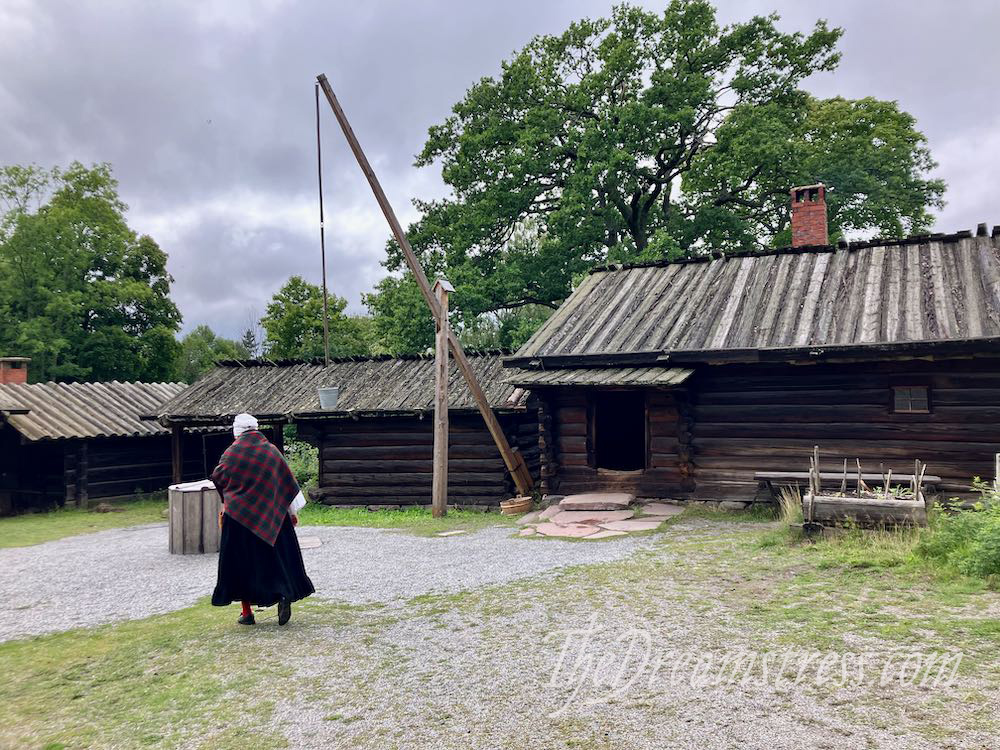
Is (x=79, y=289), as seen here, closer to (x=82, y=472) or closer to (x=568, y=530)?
(x=82, y=472)

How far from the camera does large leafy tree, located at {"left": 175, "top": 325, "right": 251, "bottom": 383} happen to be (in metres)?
55.1

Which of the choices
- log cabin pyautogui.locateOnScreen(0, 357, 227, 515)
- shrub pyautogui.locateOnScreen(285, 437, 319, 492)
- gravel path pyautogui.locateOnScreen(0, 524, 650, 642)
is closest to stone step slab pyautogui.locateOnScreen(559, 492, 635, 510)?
gravel path pyautogui.locateOnScreen(0, 524, 650, 642)

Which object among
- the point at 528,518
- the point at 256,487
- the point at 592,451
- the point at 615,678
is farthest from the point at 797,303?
the point at 256,487

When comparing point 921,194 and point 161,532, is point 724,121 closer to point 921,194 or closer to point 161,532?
point 921,194

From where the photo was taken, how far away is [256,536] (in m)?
5.89

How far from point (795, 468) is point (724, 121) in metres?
16.1

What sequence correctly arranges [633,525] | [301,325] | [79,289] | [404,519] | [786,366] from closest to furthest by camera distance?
1. [633,525]
2. [786,366]
3. [404,519]
4. [79,289]
5. [301,325]

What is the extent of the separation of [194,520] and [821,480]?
8.81 meters

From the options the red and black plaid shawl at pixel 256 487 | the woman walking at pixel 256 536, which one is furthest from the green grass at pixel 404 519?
the red and black plaid shawl at pixel 256 487

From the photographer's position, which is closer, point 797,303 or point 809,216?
point 797,303

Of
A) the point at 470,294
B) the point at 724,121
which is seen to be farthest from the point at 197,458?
the point at 724,121

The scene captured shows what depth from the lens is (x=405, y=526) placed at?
12.4 metres

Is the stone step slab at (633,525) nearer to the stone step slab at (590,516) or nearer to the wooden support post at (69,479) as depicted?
the stone step slab at (590,516)

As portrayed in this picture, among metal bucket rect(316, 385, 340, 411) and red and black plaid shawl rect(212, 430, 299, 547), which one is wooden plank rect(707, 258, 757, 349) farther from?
metal bucket rect(316, 385, 340, 411)
